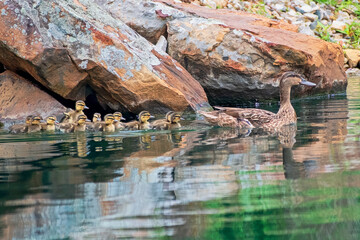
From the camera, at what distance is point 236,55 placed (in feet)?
38.7

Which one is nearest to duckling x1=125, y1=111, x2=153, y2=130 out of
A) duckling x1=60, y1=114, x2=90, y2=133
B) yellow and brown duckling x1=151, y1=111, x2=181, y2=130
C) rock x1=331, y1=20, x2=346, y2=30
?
yellow and brown duckling x1=151, y1=111, x2=181, y2=130

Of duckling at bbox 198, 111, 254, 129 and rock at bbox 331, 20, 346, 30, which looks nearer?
duckling at bbox 198, 111, 254, 129

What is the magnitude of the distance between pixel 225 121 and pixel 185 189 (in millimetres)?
4437

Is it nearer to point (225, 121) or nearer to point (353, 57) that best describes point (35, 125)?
point (225, 121)

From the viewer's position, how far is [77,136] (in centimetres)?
783

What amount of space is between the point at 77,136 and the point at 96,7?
145 inches

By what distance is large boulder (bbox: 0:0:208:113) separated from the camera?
9.52 metres

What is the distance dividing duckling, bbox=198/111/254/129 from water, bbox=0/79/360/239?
4.72ft

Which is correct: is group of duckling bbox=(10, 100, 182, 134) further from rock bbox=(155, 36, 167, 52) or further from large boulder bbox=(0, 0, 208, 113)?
rock bbox=(155, 36, 167, 52)

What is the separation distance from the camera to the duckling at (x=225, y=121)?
27.3ft

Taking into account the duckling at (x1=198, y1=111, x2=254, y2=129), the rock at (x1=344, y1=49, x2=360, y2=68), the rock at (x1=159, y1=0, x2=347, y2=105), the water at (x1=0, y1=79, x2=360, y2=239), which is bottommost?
the water at (x1=0, y1=79, x2=360, y2=239)

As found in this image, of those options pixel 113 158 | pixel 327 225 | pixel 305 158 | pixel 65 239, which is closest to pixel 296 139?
pixel 305 158

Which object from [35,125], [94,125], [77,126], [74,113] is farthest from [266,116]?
[35,125]

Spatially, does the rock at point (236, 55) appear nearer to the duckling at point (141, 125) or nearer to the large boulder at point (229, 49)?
the large boulder at point (229, 49)
